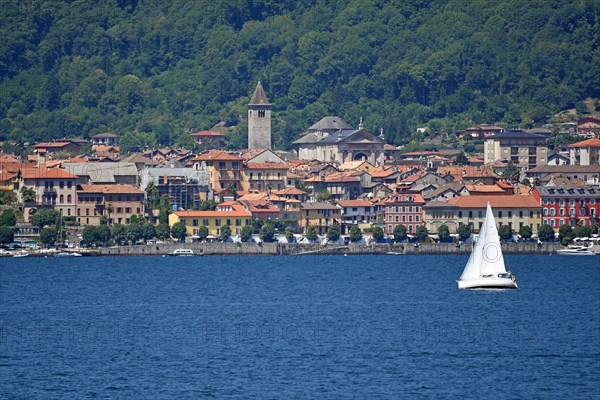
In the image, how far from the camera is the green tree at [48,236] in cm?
8662

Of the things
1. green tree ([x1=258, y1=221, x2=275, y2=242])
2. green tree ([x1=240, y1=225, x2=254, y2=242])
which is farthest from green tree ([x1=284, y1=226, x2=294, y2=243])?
green tree ([x1=240, y1=225, x2=254, y2=242])

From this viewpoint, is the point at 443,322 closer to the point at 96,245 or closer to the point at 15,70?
the point at 96,245

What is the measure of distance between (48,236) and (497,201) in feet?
73.0

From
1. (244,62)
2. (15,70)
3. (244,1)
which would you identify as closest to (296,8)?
(244,1)

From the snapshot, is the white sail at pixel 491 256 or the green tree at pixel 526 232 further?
the green tree at pixel 526 232

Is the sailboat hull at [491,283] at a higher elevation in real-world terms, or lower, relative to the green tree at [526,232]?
lower

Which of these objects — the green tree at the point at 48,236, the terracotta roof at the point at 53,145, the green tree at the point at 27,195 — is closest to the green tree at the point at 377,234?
the green tree at the point at 48,236

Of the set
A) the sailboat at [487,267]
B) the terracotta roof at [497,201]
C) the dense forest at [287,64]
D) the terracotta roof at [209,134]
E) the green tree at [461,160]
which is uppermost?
the dense forest at [287,64]

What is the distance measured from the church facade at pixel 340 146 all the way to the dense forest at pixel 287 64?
7.46 m

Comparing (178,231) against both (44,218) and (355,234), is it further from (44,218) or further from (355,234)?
(355,234)

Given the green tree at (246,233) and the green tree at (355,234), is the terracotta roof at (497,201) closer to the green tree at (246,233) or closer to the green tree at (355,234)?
the green tree at (355,234)

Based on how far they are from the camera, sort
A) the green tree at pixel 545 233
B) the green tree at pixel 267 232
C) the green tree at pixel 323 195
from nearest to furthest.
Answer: the green tree at pixel 267 232 → the green tree at pixel 545 233 → the green tree at pixel 323 195

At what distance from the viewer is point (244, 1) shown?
177m

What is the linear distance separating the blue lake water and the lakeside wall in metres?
10.0
